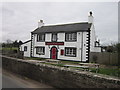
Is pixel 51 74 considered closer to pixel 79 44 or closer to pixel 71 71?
pixel 71 71

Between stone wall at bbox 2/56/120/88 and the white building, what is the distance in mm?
12252

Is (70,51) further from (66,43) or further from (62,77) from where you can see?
(62,77)

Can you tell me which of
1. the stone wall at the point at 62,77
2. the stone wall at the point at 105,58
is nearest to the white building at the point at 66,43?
the stone wall at the point at 105,58

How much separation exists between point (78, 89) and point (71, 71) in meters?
0.95

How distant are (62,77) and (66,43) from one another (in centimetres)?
1546

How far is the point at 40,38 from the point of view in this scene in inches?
1032

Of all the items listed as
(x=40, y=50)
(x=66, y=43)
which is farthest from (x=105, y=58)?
(x=40, y=50)

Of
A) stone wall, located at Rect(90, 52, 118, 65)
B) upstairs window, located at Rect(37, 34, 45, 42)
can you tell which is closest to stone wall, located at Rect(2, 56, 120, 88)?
stone wall, located at Rect(90, 52, 118, 65)

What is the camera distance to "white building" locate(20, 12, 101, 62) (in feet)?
67.2

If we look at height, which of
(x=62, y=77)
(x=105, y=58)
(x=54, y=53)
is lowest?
(x=62, y=77)

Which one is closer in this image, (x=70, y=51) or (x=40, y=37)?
(x=70, y=51)

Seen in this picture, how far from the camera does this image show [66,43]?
877 inches

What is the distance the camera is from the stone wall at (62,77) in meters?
5.38

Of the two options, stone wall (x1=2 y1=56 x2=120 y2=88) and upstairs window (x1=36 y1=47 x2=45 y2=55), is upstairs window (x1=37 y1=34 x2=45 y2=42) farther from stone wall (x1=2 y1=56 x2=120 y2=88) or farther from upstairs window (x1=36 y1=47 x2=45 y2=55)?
stone wall (x1=2 y1=56 x2=120 y2=88)
